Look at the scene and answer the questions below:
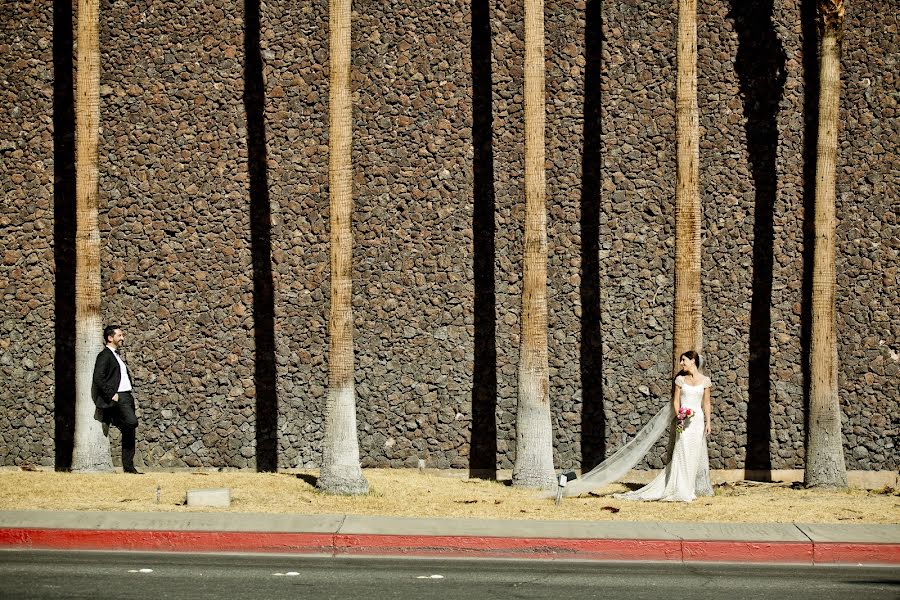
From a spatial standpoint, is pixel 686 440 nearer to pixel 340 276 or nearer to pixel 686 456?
pixel 686 456

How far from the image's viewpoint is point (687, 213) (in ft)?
47.5

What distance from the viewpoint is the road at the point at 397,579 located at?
29.5 feet

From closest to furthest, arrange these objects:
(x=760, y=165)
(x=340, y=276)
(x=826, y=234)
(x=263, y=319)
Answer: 1. (x=340, y=276)
2. (x=826, y=234)
3. (x=263, y=319)
4. (x=760, y=165)

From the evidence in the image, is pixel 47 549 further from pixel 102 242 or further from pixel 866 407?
pixel 866 407

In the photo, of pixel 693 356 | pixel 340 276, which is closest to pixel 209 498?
pixel 340 276

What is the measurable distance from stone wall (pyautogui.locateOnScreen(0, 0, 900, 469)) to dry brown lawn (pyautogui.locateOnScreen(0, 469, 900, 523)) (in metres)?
1.44

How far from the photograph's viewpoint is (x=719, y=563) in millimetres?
10992

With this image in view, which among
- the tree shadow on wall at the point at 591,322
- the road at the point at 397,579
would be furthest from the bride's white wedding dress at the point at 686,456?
the road at the point at 397,579

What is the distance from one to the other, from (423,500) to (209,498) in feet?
8.44

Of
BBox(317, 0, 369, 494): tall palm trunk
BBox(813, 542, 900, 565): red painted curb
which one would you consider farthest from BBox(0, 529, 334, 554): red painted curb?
BBox(813, 542, 900, 565): red painted curb

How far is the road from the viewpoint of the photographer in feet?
29.5

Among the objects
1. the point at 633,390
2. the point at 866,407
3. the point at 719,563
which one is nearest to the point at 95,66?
the point at 633,390

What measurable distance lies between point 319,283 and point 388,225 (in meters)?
1.28

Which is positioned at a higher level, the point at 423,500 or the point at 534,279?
the point at 534,279
